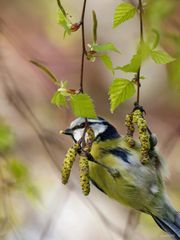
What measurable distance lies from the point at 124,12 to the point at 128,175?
248mm

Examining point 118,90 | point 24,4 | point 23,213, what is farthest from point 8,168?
point 24,4

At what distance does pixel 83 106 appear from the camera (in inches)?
28.2

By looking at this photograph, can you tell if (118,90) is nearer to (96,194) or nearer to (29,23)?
(96,194)

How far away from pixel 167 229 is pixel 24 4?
6.22 feet

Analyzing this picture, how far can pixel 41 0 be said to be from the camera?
8.54 feet

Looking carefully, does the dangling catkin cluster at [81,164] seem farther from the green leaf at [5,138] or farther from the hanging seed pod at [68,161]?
the green leaf at [5,138]

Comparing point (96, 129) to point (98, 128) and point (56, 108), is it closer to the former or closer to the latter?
point (98, 128)

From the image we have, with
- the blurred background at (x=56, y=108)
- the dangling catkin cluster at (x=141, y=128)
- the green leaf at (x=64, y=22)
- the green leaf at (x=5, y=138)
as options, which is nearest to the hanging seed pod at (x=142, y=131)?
the dangling catkin cluster at (x=141, y=128)

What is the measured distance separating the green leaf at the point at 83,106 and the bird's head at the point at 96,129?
17 cm

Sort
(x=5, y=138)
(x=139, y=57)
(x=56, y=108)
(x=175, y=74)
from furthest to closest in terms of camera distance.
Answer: (x=56, y=108)
(x=5, y=138)
(x=175, y=74)
(x=139, y=57)

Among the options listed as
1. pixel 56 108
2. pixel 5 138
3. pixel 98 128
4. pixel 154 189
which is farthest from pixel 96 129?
pixel 56 108

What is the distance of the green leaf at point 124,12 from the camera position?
2.39ft

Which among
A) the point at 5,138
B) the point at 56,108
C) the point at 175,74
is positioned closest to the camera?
the point at 175,74

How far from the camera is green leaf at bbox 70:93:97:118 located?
71cm
